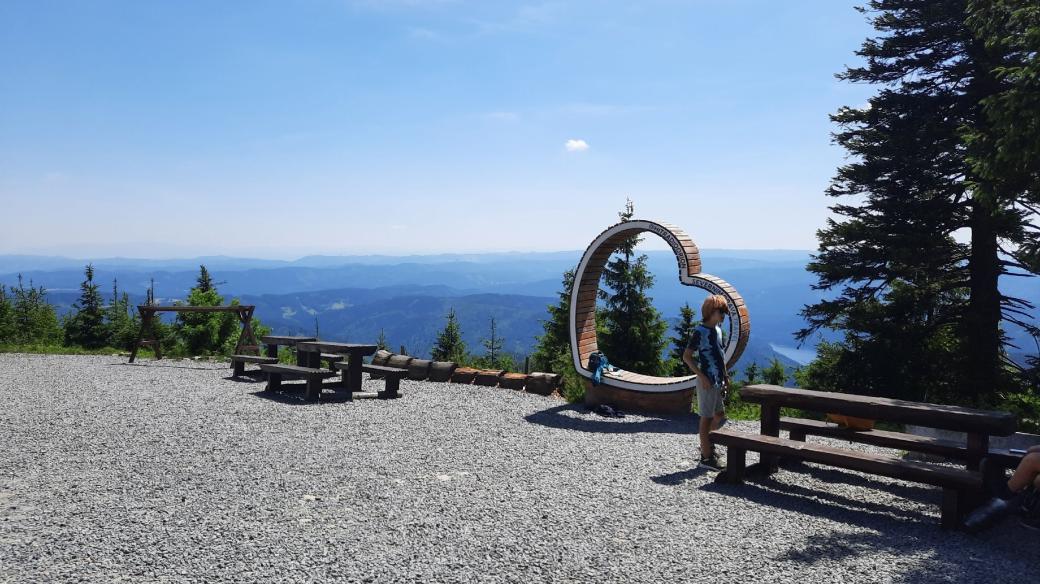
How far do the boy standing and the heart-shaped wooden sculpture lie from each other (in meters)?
2.36

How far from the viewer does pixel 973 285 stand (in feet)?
44.8

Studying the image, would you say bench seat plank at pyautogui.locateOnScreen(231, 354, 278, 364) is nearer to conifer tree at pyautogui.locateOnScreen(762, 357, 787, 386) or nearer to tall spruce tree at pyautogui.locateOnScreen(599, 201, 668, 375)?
tall spruce tree at pyautogui.locateOnScreen(599, 201, 668, 375)

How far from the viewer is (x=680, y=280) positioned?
11.5 metres

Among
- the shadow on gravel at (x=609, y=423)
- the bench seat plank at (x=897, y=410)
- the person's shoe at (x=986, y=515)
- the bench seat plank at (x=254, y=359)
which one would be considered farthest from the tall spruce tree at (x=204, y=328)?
the person's shoe at (x=986, y=515)

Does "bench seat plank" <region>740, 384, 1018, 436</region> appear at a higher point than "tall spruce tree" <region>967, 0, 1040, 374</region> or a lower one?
lower

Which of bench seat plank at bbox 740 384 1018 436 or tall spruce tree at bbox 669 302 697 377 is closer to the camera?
bench seat plank at bbox 740 384 1018 436

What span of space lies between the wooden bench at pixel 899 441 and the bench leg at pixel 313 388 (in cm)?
769

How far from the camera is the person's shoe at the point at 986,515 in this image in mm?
5352

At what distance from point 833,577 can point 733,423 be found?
238 inches

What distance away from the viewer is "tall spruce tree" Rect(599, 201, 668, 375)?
2212 cm

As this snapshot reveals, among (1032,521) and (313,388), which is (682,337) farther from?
(1032,521)

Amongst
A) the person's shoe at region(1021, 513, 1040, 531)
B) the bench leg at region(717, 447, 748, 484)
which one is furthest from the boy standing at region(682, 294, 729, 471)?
the person's shoe at region(1021, 513, 1040, 531)

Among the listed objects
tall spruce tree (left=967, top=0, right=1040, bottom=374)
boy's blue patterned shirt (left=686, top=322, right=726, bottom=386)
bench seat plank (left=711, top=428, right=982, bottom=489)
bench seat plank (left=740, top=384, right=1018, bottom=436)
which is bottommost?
bench seat plank (left=711, top=428, right=982, bottom=489)

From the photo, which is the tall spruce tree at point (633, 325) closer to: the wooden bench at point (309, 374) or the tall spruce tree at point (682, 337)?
the tall spruce tree at point (682, 337)
